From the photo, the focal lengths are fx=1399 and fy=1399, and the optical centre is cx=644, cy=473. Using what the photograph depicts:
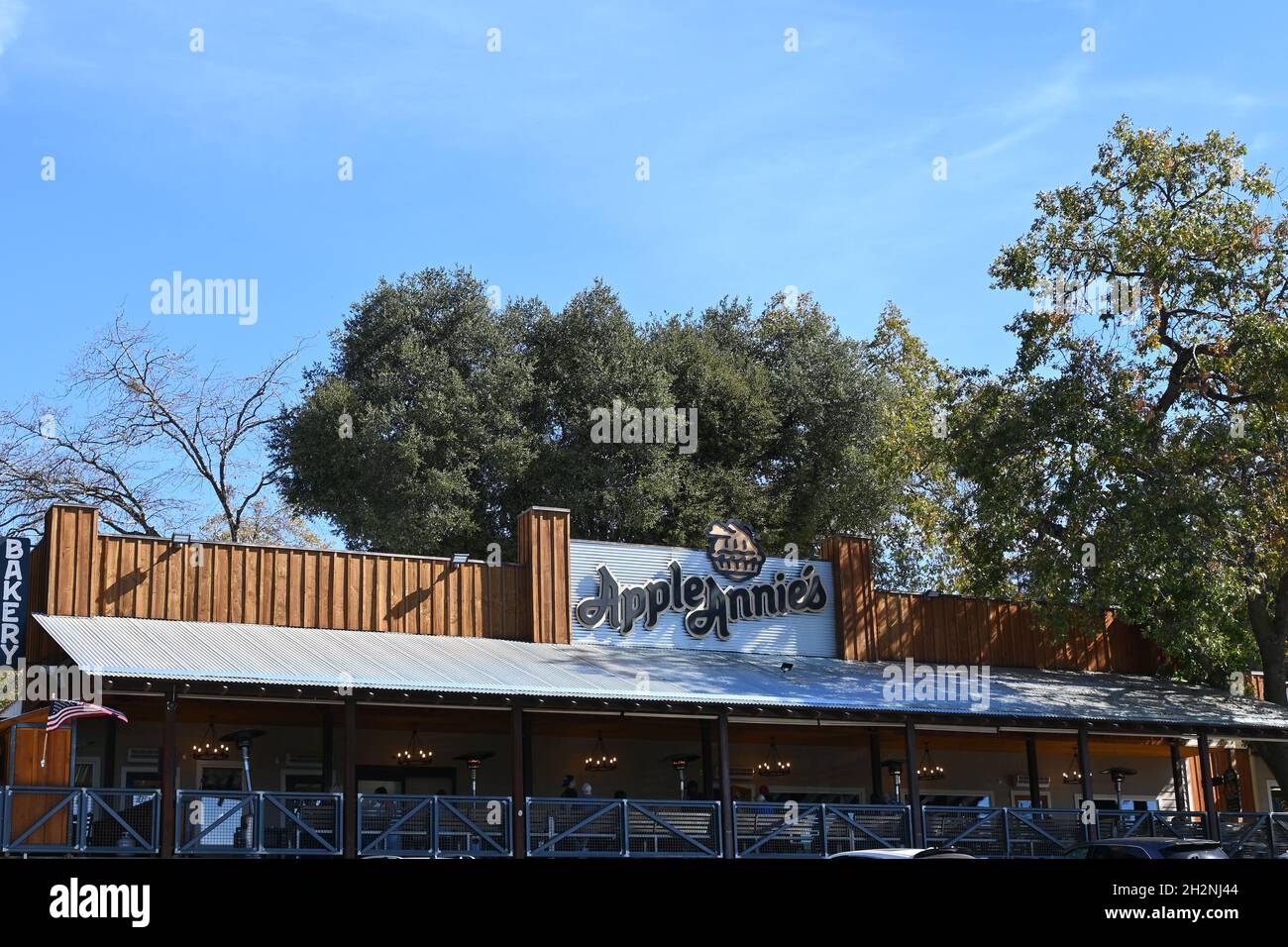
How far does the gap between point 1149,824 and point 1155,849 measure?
32.7 ft

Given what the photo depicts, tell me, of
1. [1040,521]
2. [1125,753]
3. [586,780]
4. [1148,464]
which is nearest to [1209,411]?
[1148,464]

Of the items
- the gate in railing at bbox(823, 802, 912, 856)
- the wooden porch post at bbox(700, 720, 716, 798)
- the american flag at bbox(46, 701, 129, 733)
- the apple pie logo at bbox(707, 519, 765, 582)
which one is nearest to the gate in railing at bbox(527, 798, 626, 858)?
the wooden porch post at bbox(700, 720, 716, 798)

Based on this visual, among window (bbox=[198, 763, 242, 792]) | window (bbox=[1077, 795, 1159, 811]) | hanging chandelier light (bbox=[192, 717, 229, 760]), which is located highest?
hanging chandelier light (bbox=[192, 717, 229, 760])

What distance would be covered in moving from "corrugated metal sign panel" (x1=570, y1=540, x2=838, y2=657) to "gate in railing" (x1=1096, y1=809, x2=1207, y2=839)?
5.66m

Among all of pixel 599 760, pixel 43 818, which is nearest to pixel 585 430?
pixel 599 760

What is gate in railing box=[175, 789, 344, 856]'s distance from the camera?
17.6m

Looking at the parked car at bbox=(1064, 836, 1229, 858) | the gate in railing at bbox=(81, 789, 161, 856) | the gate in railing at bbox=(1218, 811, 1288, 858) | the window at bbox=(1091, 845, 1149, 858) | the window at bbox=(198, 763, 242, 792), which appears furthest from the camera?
the gate in railing at bbox=(1218, 811, 1288, 858)

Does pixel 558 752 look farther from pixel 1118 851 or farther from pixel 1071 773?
pixel 1071 773

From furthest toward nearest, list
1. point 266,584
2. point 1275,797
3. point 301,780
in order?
point 1275,797 → point 301,780 → point 266,584

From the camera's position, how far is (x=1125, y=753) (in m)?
29.5

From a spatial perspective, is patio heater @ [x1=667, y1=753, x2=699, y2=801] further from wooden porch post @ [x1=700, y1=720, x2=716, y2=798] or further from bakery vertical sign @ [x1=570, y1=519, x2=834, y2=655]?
bakery vertical sign @ [x1=570, y1=519, x2=834, y2=655]

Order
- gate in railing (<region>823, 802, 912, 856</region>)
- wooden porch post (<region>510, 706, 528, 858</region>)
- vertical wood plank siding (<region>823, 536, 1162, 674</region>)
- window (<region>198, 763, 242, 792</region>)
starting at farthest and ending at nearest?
vertical wood plank siding (<region>823, 536, 1162, 674</region>) → window (<region>198, 763, 242, 792</region>) → gate in railing (<region>823, 802, 912, 856</region>) → wooden porch post (<region>510, 706, 528, 858</region>)

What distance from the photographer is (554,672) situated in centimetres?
2103
